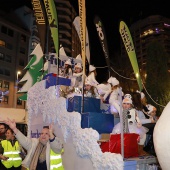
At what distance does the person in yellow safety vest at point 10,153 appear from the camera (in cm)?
521

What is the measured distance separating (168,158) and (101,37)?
28.2 feet

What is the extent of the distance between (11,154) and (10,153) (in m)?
0.04

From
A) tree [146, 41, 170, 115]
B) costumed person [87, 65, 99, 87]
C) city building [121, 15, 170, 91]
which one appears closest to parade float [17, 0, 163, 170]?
costumed person [87, 65, 99, 87]

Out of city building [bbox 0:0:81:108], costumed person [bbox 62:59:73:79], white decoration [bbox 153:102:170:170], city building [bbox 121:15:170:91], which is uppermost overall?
city building [bbox 121:15:170:91]

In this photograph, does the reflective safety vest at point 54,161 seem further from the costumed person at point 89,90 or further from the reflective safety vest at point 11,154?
the costumed person at point 89,90

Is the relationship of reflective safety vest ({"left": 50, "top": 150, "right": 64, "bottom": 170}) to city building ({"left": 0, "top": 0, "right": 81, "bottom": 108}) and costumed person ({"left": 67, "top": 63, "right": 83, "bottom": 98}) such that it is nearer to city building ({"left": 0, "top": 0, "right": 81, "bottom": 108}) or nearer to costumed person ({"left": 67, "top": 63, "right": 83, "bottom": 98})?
costumed person ({"left": 67, "top": 63, "right": 83, "bottom": 98})

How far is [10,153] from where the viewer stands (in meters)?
5.36

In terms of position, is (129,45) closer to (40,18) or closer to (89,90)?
(40,18)

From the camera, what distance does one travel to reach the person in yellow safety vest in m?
5.21

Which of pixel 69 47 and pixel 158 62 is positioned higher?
pixel 69 47

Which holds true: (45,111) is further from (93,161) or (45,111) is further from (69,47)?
(69,47)

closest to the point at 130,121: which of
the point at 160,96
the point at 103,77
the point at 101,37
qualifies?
the point at 101,37

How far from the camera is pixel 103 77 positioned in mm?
26344

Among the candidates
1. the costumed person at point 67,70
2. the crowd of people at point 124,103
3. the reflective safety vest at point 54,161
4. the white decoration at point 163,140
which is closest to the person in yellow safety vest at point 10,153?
the reflective safety vest at point 54,161
